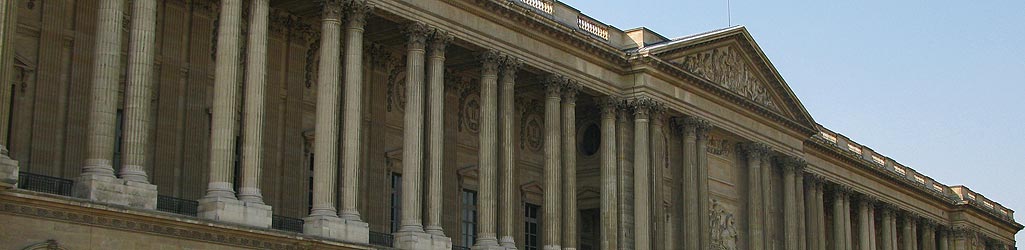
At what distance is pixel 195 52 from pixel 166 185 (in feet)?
10.4

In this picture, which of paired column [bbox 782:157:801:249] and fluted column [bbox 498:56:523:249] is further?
paired column [bbox 782:157:801:249]

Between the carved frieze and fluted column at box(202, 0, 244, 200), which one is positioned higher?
the carved frieze

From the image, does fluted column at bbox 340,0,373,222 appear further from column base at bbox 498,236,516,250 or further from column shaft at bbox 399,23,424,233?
column base at bbox 498,236,516,250

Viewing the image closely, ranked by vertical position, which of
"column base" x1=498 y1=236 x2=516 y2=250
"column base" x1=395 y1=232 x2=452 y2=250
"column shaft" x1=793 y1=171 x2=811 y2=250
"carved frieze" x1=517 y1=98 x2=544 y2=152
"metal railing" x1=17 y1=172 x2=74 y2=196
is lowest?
"column base" x1=395 y1=232 x2=452 y2=250

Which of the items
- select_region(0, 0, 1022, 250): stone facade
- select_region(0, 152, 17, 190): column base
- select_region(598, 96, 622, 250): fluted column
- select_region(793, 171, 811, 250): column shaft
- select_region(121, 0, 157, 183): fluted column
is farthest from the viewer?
select_region(793, 171, 811, 250): column shaft

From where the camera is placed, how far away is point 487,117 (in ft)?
128

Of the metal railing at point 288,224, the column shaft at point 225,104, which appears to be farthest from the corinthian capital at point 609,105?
the column shaft at point 225,104

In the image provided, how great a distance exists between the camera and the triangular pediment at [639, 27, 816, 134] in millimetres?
46094

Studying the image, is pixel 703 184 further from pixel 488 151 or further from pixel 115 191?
pixel 115 191

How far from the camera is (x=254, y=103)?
31.3 metres

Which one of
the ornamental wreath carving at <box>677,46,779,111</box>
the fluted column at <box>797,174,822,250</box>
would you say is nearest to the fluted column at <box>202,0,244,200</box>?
the ornamental wreath carving at <box>677,46,779,111</box>

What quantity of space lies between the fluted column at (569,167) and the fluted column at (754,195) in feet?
31.7

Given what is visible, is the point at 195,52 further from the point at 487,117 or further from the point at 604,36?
the point at 604,36

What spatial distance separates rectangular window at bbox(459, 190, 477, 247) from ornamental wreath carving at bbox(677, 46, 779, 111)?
27.1 ft
